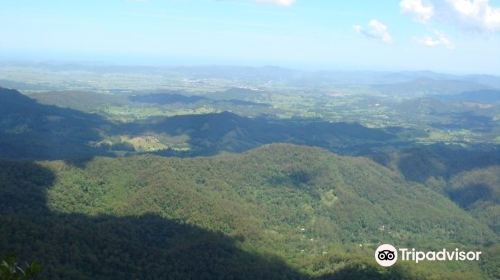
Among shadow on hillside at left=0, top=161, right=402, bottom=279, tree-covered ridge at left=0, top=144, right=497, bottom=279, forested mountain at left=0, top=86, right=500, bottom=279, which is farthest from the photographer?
tree-covered ridge at left=0, top=144, right=497, bottom=279

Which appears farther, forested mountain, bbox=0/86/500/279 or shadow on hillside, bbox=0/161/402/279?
forested mountain, bbox=0/86/500/279

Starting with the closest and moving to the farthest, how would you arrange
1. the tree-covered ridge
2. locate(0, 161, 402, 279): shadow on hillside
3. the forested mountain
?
1. locate(0, 161, 402, 279): shadow on hillside
2. the forested mountain
3. the tree-covered ridge

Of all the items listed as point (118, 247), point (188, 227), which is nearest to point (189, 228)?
point (188, 227)

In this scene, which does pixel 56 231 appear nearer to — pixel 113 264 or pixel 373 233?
pixel 113 264

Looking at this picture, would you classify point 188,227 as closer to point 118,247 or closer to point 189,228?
point 189,228

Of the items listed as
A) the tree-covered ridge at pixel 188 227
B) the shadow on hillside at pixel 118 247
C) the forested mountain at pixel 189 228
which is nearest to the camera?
the shadow on hillside at pixel 118 247

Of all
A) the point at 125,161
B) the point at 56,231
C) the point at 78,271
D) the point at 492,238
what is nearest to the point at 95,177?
the point at 125,161
